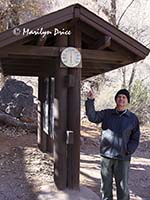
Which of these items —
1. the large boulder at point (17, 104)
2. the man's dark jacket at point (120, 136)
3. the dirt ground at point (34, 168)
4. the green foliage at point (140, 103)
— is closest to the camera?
the man's dark jacket at point (120, 136)

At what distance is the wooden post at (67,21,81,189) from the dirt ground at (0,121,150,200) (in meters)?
0.52

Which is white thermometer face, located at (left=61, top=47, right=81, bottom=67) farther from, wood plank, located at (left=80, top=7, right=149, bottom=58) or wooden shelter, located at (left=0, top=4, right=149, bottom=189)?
wood plank, located at (left=80, top=7, right=149, bottom=58)

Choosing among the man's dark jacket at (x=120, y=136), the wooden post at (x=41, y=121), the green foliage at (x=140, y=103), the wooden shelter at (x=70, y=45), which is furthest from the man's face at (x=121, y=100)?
the green foliage at (x=140, y=103)

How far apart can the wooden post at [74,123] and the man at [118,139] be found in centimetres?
96

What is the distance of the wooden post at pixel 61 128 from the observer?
590 centimetres

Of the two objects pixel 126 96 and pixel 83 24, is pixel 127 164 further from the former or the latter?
pixel 83 24

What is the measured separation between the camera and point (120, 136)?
481 cm

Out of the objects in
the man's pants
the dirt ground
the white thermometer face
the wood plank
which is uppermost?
the wood plank

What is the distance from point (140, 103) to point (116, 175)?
11509mm

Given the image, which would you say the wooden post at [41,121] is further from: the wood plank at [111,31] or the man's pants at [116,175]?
the man's pants at [116,175]

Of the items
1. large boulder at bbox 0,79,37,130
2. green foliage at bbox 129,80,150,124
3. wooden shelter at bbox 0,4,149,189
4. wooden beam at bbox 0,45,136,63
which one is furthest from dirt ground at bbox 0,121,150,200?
green foliage at bbox 129,80,150,124

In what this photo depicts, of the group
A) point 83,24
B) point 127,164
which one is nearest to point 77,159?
point 127,164

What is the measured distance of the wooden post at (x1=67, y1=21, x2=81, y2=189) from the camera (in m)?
5.93

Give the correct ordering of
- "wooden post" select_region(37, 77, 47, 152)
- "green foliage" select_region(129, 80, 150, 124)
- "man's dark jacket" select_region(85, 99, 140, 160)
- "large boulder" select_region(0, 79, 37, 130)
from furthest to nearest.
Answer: "green foliage" select_region(129, 80, 150, 124) < "large boulder" select_region(0, 79, 37, 130) < "wooden post" select_region(37, 77, 47, 152) < "man's dark jacket" select_region(85, 99, 140, 160)
